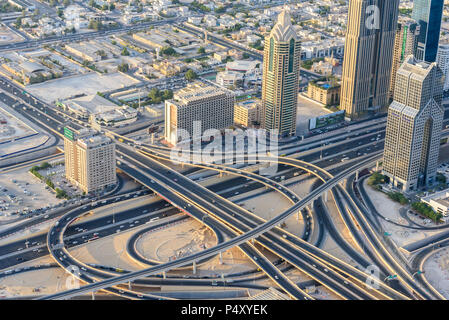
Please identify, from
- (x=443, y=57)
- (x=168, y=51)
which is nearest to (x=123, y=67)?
(x=168, y=51)

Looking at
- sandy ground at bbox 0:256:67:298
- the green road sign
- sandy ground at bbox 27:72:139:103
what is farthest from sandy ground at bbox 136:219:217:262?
sandy ground at bbox 27:72:139:103

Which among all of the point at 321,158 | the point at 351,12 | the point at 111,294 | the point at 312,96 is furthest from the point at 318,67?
the point at 111,294

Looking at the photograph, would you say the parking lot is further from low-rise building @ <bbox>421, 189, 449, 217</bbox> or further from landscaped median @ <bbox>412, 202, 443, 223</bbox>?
low-rise building @ <bbox>421, 189, 449, 217</bbox>

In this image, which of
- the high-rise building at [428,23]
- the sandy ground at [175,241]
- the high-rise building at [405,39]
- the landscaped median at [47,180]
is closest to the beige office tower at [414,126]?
the sandy ground at [175,241]

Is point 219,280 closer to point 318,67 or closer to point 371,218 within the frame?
point 371,218

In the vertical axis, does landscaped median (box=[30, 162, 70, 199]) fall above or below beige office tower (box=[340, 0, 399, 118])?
below

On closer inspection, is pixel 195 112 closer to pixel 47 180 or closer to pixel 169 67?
pixel 47 180
